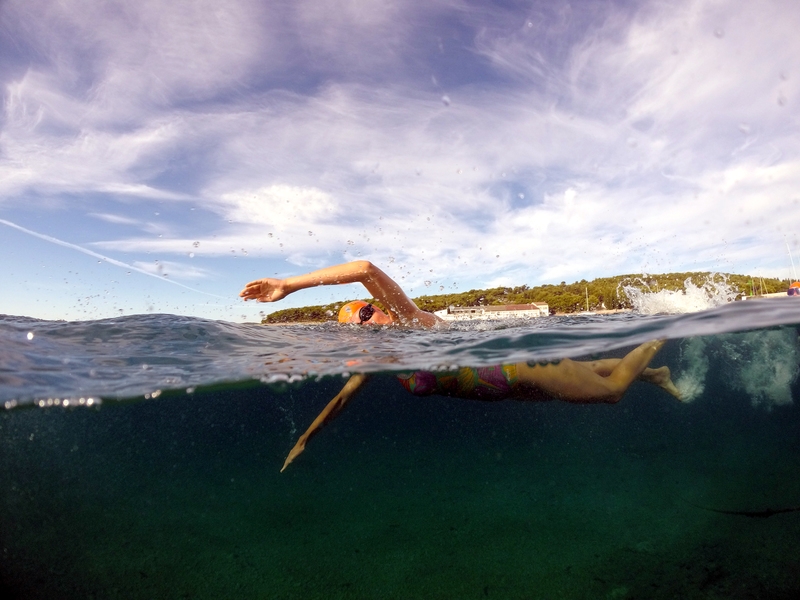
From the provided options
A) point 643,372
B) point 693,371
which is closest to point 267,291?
point 643,372

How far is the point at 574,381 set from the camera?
19.0 feet

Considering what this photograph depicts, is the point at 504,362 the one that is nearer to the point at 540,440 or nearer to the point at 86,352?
the point at 86,352

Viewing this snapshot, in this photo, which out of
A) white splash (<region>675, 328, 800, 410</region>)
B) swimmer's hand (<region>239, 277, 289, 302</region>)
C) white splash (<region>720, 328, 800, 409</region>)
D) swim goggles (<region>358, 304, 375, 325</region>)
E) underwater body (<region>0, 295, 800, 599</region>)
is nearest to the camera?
swimmer's hand (<region>239, 277, 289, 302</region>)

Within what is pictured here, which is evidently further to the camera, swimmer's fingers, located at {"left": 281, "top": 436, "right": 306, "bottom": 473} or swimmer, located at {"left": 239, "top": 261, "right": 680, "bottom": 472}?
swimmer's fingers, located at {"left": 281, "top": 436, "right": 306, "bottom": 473}

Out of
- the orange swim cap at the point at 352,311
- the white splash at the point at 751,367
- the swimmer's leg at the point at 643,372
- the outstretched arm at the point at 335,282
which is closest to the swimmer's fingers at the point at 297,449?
the orange swim cap at the point at 352,311

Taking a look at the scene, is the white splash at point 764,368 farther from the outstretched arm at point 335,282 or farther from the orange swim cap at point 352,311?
the outstretched arm at point 335,282

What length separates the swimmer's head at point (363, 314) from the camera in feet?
21.4

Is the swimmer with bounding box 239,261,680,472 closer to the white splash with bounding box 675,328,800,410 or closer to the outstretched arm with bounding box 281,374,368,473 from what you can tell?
the outstretched arm with bounding box 281,374,368,473

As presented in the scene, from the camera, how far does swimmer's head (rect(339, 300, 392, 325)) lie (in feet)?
21.4

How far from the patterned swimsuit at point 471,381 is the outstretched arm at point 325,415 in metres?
1.04

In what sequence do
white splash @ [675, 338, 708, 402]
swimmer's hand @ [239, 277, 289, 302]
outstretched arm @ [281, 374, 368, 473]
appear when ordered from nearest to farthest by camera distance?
swimmer's hand @ [239, 277, 289, 302] → outstretched arm @ [281, 374, 368, 473] → white splash @ [675, 338, 708, 402]

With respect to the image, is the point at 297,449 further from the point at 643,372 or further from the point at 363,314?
the point at 643,372

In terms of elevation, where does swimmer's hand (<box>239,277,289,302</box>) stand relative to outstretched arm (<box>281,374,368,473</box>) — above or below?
above

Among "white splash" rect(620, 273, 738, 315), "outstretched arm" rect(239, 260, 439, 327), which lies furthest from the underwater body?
"outstretched arm" rect(239, 260, 439, 327)
